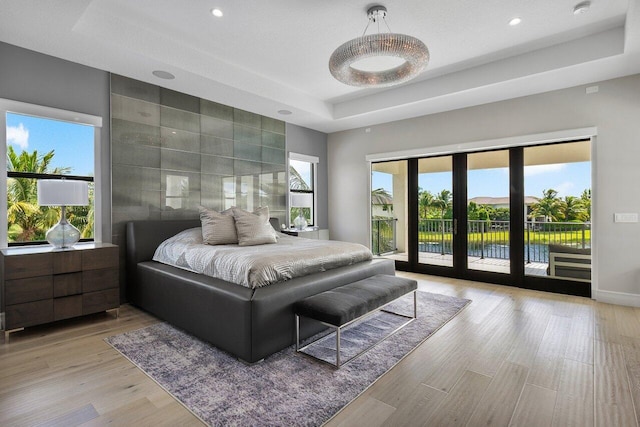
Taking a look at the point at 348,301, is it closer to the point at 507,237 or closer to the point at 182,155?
the point at 182,155

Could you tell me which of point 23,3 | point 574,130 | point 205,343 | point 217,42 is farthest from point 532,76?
point 23,3

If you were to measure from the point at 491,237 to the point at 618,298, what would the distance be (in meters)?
1.59

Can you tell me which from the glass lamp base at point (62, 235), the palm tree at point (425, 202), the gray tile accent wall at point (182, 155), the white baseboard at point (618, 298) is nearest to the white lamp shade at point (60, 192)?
the glass lamp base at point (62, 235)

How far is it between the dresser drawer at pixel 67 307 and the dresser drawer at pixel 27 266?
305 mm

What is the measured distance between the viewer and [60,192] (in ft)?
9.93

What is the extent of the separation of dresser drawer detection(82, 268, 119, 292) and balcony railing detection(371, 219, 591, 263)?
443 cm

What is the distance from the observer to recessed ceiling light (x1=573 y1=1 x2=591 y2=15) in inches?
114

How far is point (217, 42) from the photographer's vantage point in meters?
3.59

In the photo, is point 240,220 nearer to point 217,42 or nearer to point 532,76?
point 217,42

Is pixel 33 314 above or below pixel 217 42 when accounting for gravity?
below

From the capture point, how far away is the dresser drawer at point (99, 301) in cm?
319

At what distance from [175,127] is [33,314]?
260cm

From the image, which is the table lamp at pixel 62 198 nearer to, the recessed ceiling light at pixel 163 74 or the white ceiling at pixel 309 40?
the white ceiling at pixel 309 40

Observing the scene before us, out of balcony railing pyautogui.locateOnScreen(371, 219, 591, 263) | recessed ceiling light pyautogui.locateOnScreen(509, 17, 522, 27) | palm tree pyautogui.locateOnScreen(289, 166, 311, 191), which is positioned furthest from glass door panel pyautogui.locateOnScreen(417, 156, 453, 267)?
recessed ceiling light pyautogui.locateOnScreen(509, 17, 522, 27)
